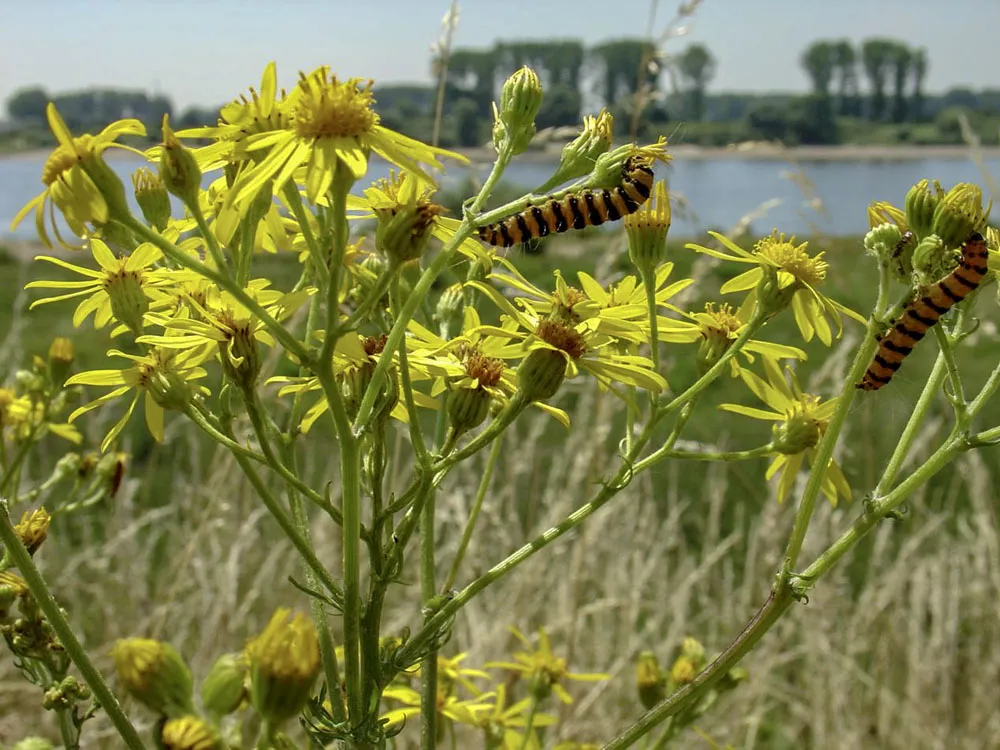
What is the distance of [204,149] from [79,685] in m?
0.89

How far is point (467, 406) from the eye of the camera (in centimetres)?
136

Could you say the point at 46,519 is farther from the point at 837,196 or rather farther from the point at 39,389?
the point at 837,196

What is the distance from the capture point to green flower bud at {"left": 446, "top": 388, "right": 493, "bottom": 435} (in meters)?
1.36

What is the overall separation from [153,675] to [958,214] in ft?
4.80

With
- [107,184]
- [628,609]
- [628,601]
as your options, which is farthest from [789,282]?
[628,609]

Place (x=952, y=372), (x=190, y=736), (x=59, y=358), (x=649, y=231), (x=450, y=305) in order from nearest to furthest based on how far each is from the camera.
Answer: (x=190, y=736) → (x=952, y=372) → (x=649, y=231) → (x=450, y=305) → (x=59, y=358)

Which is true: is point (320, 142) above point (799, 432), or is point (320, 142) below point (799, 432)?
above

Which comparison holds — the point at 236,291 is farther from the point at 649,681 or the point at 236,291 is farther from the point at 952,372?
the point at 649,681

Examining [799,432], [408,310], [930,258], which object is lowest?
[799,432]

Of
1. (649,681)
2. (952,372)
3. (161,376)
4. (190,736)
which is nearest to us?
(190,736)

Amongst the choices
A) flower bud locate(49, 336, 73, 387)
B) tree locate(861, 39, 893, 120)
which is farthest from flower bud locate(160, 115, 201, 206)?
tree locate(861, 39, 893, 120)

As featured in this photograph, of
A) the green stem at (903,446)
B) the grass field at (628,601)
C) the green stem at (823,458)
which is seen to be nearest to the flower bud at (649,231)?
the green stem at (823,458)

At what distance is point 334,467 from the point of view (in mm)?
5191

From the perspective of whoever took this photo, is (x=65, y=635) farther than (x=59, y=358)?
No
